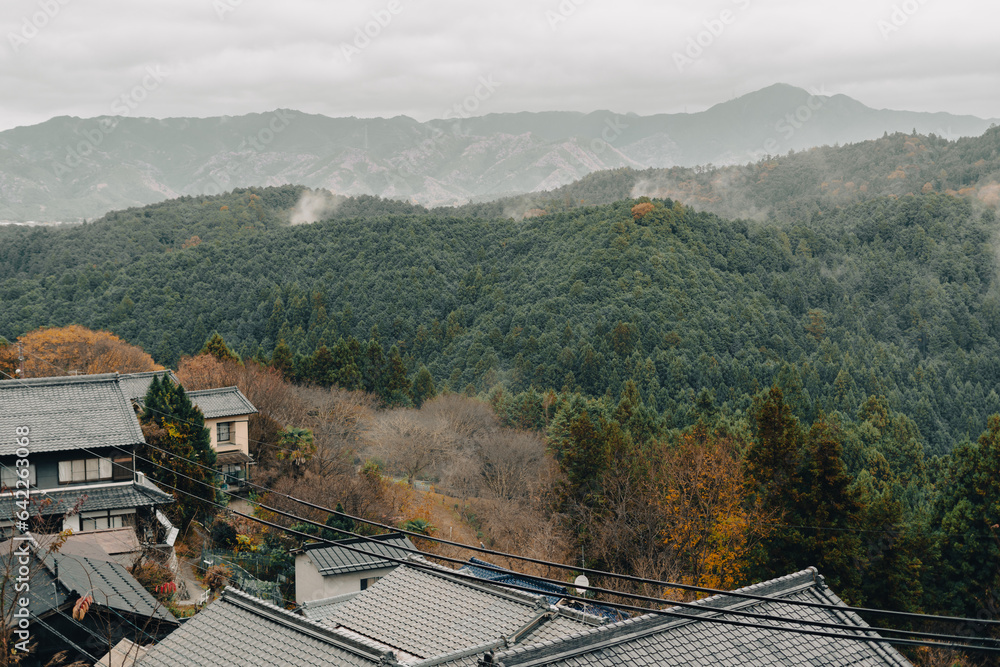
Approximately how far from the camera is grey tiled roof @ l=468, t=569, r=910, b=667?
22.7 ft

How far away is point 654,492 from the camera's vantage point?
2209 cm

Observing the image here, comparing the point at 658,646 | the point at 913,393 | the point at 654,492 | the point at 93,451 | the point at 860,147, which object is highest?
the point at 860,147

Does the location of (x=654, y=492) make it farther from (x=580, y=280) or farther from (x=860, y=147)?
(x=860, y=147)

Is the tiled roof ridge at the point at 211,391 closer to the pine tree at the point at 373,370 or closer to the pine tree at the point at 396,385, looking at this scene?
the pine tree at the point at 396,385

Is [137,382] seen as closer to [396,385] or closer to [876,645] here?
[396,385]

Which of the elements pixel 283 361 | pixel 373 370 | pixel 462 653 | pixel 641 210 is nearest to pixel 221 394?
pixel 283 361

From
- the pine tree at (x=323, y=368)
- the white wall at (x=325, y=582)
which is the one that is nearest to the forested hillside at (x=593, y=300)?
the pine tree at (x=323, y=368)

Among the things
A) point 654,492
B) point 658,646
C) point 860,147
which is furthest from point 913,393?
point 860,147

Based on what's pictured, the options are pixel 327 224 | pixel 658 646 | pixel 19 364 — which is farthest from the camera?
pixel 327 224

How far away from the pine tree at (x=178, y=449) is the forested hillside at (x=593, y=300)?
18221 mm

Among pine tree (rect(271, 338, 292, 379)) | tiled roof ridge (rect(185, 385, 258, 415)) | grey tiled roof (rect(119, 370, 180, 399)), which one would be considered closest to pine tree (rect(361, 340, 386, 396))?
pine tree (rect(271, 338, 292, 379))

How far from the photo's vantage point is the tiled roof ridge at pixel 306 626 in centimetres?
816

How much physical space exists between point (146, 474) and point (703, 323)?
44058 millimetres

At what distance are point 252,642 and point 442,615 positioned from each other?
2950mm
